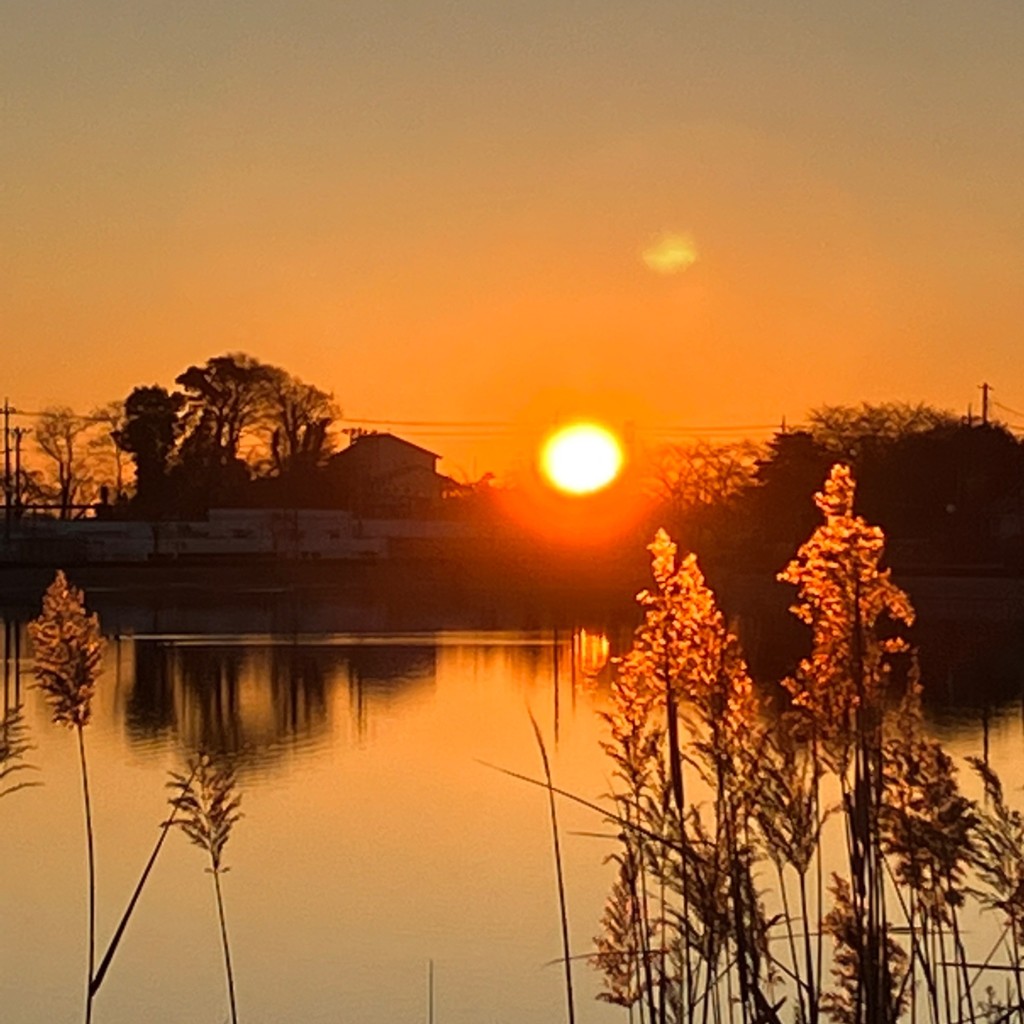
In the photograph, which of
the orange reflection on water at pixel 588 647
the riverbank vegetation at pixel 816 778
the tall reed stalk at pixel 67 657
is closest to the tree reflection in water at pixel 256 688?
the orange reflection on water at pixel 588 647

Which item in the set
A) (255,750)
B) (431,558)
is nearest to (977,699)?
(255,750)

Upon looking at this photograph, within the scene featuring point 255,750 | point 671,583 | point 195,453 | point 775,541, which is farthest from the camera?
point 195,453

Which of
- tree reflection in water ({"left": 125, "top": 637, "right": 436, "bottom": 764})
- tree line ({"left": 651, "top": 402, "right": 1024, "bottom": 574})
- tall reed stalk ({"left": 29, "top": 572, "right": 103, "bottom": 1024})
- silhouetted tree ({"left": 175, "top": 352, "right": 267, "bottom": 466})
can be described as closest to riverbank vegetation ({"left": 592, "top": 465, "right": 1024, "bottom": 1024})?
tall reed stalk ({"left": 29, "top": 572, "right": 103, "bottom": 1024})

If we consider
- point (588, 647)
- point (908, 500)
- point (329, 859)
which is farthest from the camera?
point (908, 500)

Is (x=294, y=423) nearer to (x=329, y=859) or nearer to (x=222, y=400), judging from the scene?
(x=222, y=400)

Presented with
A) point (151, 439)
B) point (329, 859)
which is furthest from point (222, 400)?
point (329, 859)

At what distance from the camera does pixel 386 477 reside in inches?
4599

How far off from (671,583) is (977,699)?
26.6 meters

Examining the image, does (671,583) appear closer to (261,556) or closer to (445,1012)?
(445,1012)

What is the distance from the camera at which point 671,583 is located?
4.79 m

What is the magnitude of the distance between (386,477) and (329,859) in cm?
9968

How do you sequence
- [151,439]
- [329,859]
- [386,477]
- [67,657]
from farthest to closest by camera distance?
[386,477] < [151,439] < [329,859] < [67,657]

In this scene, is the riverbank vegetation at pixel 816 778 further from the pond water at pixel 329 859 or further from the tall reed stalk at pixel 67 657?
the tall reed stalk at pixel 67 657

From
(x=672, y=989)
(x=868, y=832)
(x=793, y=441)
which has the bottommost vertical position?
(x=672, y=989)
